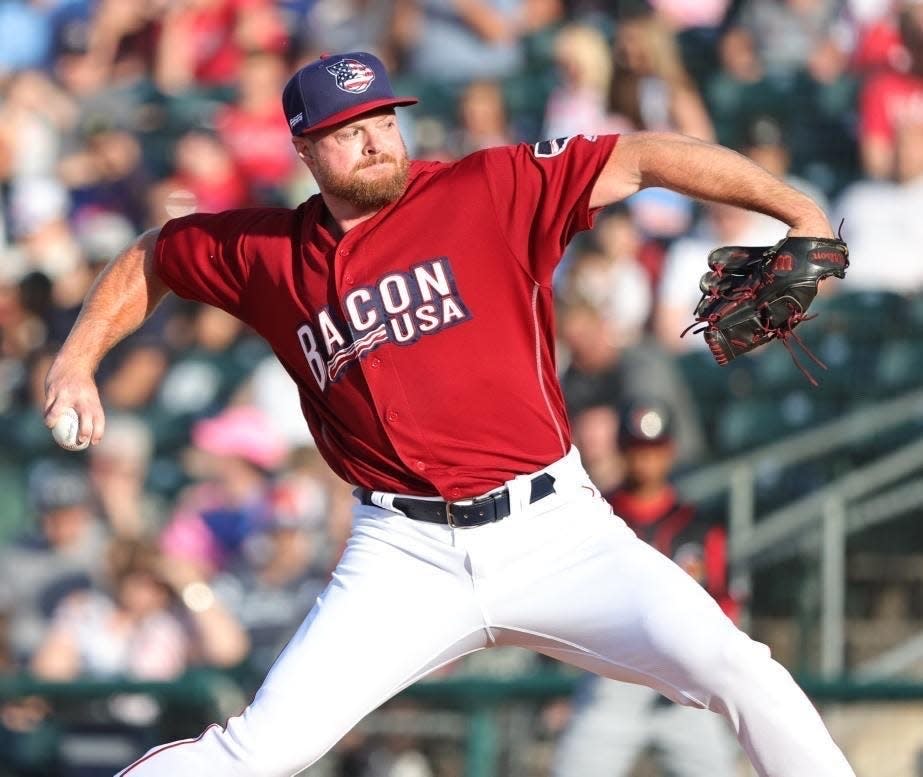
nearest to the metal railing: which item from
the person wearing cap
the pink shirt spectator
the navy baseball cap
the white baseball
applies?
the person wearing cap

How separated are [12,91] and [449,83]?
2.85 meters

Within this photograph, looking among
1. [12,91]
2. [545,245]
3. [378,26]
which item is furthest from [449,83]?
[545,245]

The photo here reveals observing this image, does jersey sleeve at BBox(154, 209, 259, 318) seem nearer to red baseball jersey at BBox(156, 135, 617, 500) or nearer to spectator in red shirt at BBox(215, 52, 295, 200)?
red baseball jersey at BBox(156, 135, 617, 500)

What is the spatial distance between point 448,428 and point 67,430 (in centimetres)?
83

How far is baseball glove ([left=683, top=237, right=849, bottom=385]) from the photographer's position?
3115 mm

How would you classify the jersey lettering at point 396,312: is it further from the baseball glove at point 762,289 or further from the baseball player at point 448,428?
the baseball glove at point 762,289

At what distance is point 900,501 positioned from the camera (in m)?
6.01

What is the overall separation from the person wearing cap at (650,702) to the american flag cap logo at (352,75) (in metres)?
2.03

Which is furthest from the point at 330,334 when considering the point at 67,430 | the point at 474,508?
the point at 67,430

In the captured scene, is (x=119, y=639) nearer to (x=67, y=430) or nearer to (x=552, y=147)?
(x=67, y=430)

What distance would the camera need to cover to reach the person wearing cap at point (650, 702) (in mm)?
4852

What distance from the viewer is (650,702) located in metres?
4.93

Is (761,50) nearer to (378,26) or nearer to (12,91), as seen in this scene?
(378,26)

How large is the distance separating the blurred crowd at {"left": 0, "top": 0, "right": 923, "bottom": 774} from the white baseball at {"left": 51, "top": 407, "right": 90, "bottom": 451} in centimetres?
252
